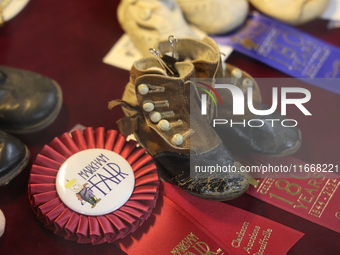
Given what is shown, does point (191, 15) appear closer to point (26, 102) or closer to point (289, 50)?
point (289, 50)

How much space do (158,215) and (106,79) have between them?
1.65 feet

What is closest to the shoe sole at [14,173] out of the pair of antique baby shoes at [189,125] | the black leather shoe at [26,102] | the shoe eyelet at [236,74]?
the black leather shoe at [26,102]

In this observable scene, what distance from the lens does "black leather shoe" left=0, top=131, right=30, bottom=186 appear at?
0.73 metres

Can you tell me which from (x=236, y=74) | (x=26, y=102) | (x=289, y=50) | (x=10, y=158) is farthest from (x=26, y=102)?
(x=289, y=50)

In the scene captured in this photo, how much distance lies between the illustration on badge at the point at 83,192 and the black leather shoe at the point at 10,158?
155 mm

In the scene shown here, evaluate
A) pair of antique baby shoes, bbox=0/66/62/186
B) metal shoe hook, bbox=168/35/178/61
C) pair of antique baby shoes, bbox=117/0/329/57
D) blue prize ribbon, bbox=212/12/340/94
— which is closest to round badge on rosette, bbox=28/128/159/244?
pair of antique baby shoes, bbox=0/66/62/186

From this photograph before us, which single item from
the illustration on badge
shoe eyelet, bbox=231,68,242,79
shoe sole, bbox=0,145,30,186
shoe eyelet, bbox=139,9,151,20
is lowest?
shoe sole, bbox=0,145,30,186

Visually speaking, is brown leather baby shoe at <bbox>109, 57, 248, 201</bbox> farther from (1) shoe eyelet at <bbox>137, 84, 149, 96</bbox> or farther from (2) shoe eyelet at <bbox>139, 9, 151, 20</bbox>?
(2) shoe eyelet at <bbox>139, 9, 151, 20</bbox>

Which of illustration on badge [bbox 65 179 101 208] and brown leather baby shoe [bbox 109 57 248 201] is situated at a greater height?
brown leather baby shoe [bbox 109 57 248 201]

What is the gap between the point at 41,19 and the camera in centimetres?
119

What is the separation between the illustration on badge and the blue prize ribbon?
0.68 meters

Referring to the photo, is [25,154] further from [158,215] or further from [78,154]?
[158,215]

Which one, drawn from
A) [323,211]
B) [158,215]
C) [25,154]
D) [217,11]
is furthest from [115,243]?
[217,11]

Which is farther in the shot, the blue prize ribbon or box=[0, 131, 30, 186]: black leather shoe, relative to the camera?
the blue prize ribbon
